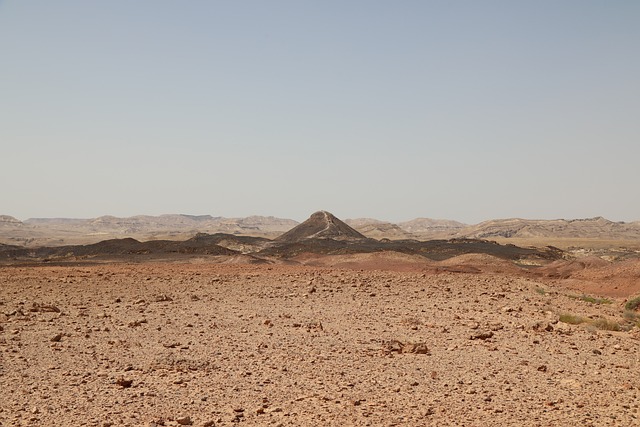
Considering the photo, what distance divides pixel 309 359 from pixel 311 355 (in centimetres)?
35

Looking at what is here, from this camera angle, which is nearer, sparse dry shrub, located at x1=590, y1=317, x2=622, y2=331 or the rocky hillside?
sparse dry shrub, located at x1=590, y1=317, x2=622, y2=331

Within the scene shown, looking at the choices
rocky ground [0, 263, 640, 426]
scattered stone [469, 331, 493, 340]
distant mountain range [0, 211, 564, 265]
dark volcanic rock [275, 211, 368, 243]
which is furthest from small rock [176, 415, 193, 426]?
dark volcanic rock [275, 211, 368, 243]

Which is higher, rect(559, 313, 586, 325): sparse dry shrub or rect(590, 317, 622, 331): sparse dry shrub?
rect(559, 313, 586, 325): sparse dry shrub

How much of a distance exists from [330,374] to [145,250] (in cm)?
3585

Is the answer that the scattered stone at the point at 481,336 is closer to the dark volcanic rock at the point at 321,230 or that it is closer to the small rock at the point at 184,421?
the small rock at the point at 184,421

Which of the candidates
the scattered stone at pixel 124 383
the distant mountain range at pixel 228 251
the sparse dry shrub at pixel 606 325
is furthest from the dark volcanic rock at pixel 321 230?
the scattered stone at pixel 124 383

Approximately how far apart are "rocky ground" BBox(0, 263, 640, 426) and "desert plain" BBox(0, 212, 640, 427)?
39 mm

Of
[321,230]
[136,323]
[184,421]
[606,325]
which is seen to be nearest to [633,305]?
[606,325]

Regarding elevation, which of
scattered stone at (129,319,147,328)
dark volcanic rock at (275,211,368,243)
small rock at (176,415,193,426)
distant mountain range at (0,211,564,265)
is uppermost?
dark volcanic rock at (275,211,368,243)

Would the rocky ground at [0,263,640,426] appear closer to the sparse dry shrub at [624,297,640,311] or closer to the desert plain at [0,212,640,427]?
the desert plain at [0,212,640,427]

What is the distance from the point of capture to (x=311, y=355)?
10734mm

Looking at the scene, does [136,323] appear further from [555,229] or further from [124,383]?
[555,229]

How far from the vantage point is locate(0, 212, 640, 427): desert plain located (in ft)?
25.1

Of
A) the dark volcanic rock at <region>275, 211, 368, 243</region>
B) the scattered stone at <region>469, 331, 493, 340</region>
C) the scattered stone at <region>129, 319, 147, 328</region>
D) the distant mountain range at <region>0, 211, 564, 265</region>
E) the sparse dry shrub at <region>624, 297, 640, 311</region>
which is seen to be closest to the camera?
the scattered stone at <region>469, 331, 493, 340</region>
